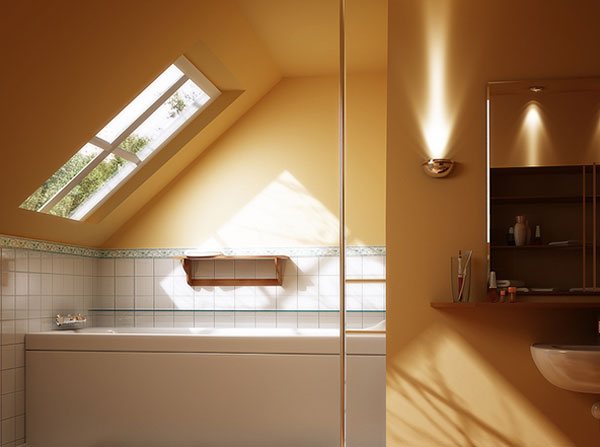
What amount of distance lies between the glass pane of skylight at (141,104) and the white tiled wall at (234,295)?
1331 mm

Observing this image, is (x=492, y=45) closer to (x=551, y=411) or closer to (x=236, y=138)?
(x=551, y=411)

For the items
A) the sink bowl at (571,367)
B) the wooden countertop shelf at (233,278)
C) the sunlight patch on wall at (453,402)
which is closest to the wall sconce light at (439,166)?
the sunlight patch on wall at (453,402)

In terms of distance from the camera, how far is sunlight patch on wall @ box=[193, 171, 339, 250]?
237 inches

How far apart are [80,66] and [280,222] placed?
2.41 m

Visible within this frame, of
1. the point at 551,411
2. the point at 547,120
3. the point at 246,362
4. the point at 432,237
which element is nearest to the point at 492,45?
the point at 547,120

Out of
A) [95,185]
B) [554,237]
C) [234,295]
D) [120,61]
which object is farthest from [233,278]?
[554,237]

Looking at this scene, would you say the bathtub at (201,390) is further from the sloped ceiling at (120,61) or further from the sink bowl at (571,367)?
the sink bowl at (571,367)

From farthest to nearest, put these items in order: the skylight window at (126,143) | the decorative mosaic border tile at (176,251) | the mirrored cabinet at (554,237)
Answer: the decorative mosaic border tile at (176,251) → the skylight window at (126,143) → the mirrored cabinet at (554,237)

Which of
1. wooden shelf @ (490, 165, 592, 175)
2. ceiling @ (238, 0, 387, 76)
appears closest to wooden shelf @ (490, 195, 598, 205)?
wooden shelf @ (490, 165, 592, 175)

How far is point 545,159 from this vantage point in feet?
11.7

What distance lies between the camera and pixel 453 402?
142 inches

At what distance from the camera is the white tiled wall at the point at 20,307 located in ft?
15.9

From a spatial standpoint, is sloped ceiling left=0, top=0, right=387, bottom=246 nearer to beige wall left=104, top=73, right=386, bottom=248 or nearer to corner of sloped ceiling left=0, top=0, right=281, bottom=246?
corner of sloped ceiling left=0, top=0, right=281, bottom=246

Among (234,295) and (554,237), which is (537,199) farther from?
(234,295)
